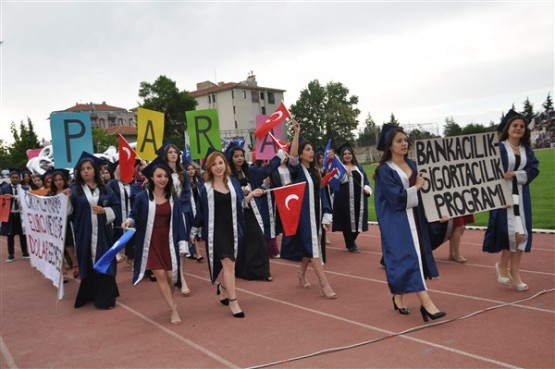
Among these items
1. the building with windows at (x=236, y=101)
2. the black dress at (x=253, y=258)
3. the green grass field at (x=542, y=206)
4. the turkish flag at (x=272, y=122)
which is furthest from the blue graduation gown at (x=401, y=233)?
the building with windows at (x=236, y=101)

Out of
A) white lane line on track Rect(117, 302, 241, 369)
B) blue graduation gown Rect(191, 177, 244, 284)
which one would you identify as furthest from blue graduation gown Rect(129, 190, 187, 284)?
white lane line on track Rect(117, 302, 241, 369)

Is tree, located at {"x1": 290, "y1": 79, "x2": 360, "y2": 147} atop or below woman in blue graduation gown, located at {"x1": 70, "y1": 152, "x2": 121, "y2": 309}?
atop

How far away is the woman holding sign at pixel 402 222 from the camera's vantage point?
489 cm

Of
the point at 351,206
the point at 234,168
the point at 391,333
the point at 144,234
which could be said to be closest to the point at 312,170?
the point at 234,168

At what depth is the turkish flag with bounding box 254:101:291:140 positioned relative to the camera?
294 inches

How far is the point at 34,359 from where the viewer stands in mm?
4816

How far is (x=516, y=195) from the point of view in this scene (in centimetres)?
568

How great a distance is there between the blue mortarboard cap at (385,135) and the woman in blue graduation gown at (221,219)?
1585mm

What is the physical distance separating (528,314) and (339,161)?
5.02m

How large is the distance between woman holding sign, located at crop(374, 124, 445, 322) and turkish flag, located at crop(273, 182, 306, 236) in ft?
4.10

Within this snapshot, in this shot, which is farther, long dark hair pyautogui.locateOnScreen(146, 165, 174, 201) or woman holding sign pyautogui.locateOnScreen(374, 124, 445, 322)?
long dark hair pyautogui.locateOnScreen(146, 165, 174, 201)

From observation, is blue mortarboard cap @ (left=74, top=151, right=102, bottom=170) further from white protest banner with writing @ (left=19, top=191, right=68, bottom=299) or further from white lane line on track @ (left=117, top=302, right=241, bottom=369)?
white lane line on track @ (left=117, top=302, right=241, bottom=369)

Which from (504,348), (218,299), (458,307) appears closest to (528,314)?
(458,307)

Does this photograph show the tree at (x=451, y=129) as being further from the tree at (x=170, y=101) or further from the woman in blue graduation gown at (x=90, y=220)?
the woman in blue graduation gown at (x=90, y=220)
